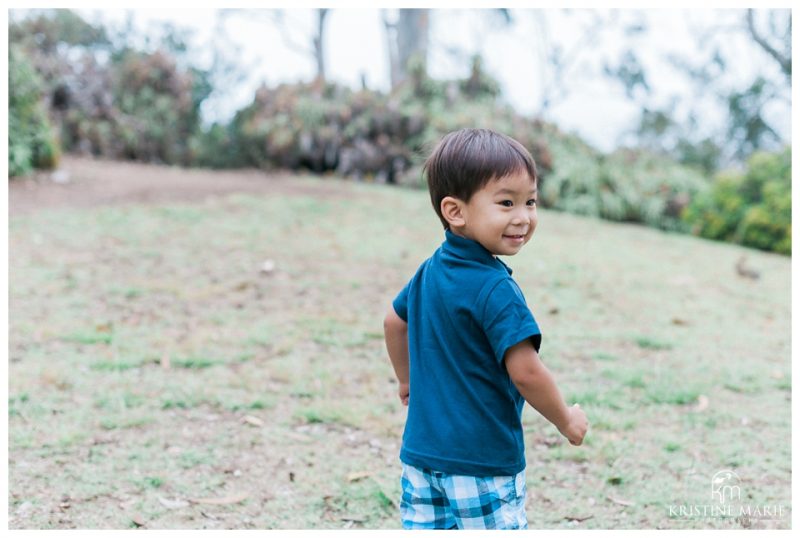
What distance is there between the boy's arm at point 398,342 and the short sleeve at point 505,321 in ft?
1.25

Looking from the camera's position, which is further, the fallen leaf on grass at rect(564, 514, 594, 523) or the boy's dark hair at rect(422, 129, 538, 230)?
the fallen leaf on grass at rect(564, 514, 594, 523)

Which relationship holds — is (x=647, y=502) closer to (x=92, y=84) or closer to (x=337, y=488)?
(x=337, y=488)

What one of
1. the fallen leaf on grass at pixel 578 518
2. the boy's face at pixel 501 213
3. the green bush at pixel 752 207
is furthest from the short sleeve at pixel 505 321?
the green bush at pixel 752 207

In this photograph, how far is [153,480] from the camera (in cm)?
314

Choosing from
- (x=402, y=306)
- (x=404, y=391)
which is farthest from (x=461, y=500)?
(x=402, y=306)

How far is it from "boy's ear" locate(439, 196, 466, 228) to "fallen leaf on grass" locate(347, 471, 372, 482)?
5.18 feet

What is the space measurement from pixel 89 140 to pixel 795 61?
417 inches

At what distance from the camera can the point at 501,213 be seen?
195 centimetres

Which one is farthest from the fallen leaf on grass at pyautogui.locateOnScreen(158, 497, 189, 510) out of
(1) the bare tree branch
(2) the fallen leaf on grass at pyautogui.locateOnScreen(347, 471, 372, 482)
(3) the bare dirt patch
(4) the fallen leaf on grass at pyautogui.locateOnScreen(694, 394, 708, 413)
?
(1) the bare tree branch

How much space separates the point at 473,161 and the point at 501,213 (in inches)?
5.6

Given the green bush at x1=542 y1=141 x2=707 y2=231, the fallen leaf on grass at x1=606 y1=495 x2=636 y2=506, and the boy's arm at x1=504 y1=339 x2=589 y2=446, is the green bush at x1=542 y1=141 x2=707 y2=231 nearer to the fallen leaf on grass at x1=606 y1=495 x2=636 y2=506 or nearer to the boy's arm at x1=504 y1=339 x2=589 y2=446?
the fallen leaf on grass at x1=606 y1=495 x2=636 y2=506

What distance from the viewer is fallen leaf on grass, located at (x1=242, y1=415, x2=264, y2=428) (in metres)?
3.74

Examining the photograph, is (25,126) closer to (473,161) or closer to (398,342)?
(398,342)
